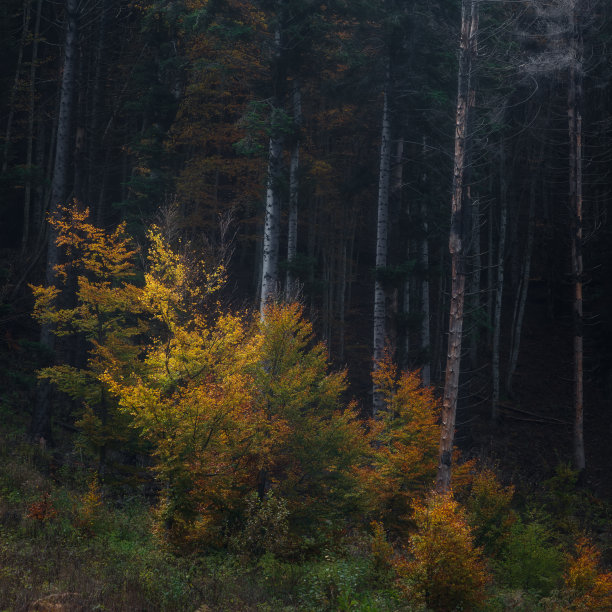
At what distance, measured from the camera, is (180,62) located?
22281 mm

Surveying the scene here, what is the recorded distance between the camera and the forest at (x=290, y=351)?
10.8m

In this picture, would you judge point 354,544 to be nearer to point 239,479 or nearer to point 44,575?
point 239,479

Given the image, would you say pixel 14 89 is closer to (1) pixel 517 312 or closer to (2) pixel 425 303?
(2) pixel 425 303

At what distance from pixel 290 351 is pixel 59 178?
1000cm

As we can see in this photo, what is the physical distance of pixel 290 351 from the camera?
13633 millimetres

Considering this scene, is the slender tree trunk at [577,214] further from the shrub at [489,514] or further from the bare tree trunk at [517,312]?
the bare tree trunk at [517,312]

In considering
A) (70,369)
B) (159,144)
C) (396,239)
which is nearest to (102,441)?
(70,369)

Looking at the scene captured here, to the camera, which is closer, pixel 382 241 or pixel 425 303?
pixel 382 241

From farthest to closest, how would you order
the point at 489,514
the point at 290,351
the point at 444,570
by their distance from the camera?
the point at 489,514 → the point at 290,351 → the point at 444,570

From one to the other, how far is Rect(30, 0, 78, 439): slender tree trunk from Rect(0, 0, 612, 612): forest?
0.26ft

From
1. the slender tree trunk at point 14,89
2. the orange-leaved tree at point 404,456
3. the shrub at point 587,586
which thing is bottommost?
the shrub at point 587,586

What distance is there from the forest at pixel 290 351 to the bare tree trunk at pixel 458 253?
59 mm

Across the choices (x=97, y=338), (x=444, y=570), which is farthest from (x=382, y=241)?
(x=444, y=570)

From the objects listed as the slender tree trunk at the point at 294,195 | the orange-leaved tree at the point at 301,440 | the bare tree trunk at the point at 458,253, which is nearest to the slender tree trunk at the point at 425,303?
the slender tree trunk at the point at 294,195
